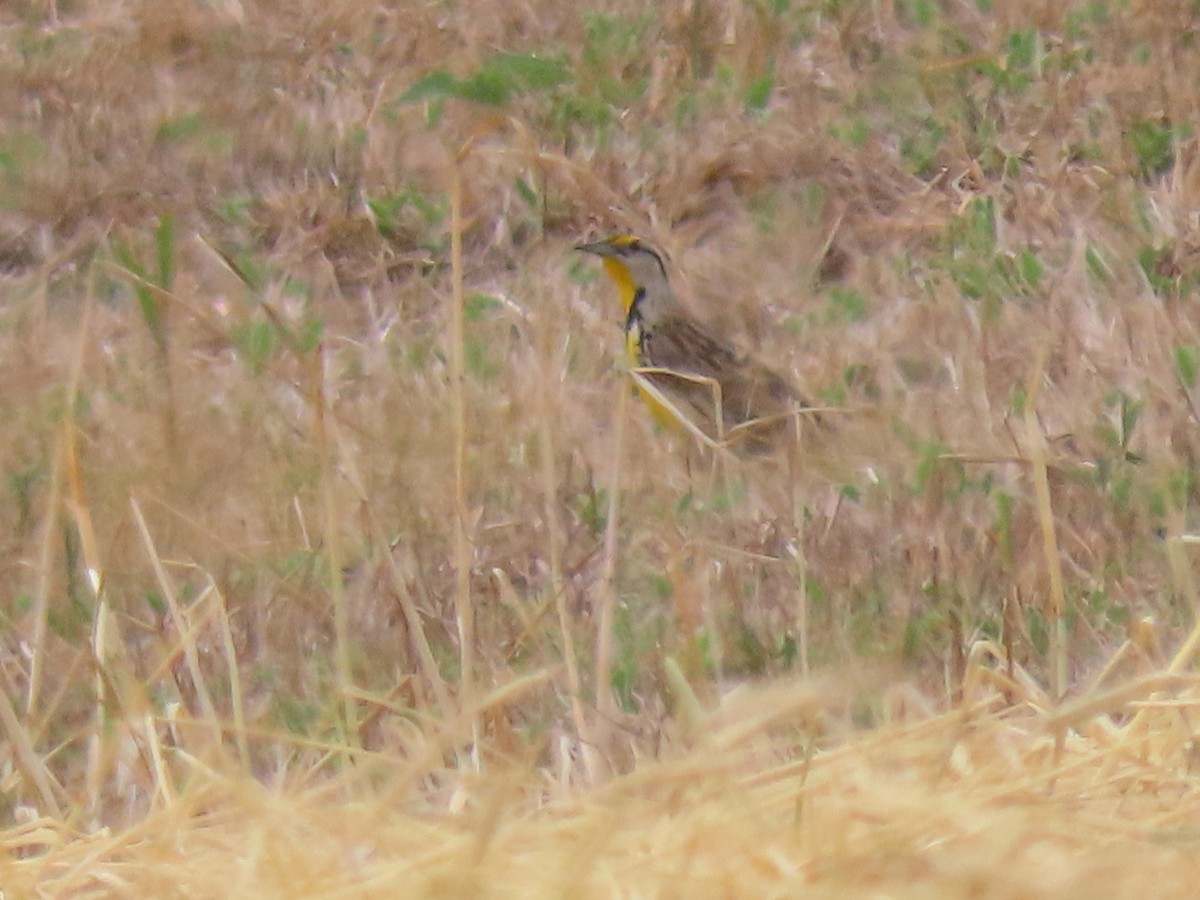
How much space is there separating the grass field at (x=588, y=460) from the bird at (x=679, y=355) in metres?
0.14

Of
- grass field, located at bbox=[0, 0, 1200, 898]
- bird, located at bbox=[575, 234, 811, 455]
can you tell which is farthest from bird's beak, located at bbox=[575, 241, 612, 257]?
grass field, located at bbox=[0, 0, 1200, 898]

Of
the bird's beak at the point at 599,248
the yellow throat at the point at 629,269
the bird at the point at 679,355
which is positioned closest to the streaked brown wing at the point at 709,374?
the bird at the point at 679,355

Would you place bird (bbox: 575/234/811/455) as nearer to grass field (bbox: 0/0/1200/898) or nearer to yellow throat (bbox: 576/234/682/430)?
yellow throat (bbox: 576/234/682/430)

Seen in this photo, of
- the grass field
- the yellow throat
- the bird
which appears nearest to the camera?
the grass field

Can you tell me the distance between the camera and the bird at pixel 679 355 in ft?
21.4

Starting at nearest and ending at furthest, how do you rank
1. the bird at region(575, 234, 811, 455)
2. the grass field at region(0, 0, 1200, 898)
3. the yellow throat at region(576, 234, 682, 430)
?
the grass field at region(0, 0, 1200, 898)
the bird at region(575, 234, 811, 455)
the yellow throat at region(576, 234, 682, 430)

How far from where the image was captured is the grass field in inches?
75.5

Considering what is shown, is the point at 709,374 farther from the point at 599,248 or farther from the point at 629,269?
the point at 599,248

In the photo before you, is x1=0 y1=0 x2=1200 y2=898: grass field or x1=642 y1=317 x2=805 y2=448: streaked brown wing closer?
x1=0 y1=0 x2=1200 y2=898: grass field

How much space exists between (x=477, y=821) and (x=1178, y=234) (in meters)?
5.46

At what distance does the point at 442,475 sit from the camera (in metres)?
4.91

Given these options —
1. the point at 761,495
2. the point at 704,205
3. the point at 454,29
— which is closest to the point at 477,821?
the point at 761,495

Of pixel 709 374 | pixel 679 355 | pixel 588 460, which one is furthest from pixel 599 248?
pixel 588 460

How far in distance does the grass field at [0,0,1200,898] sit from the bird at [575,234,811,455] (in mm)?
144
